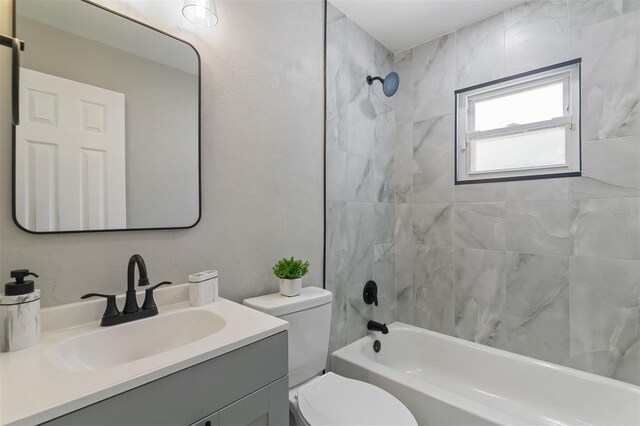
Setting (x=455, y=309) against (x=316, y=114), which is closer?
(x=316, y=114)

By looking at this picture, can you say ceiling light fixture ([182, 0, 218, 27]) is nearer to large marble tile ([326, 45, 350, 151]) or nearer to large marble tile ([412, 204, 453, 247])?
large marble tile ([326, 45, 350, 151])

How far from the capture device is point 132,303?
97 cm

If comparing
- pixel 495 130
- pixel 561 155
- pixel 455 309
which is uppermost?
pixel 495 130

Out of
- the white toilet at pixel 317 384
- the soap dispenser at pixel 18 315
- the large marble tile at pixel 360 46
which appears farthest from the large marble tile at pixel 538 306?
the soap dispenser at pixel 18 315

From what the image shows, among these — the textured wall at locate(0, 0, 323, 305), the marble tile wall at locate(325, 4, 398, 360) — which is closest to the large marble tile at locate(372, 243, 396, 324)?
the marble tile wall at locate(325, 4, 398, 360)

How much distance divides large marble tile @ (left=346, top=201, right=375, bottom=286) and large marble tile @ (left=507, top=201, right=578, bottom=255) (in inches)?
34.5

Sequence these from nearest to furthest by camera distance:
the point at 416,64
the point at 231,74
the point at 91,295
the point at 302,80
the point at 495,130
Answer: the point at 91,295 → the point at 231,74 → the point at 302,80 → the point at 495,130 → the point at 416,64

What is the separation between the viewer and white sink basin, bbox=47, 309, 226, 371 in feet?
2.67

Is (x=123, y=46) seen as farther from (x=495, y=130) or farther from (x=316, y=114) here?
(x=495, y=130)

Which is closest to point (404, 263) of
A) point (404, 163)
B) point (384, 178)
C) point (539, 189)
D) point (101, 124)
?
point (384, 178)

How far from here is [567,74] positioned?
171 centimetres

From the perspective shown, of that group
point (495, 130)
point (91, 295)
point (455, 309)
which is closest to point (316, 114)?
point (495, 130)

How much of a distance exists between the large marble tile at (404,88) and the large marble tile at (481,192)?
68cm

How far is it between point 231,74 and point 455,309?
80.2 inches
